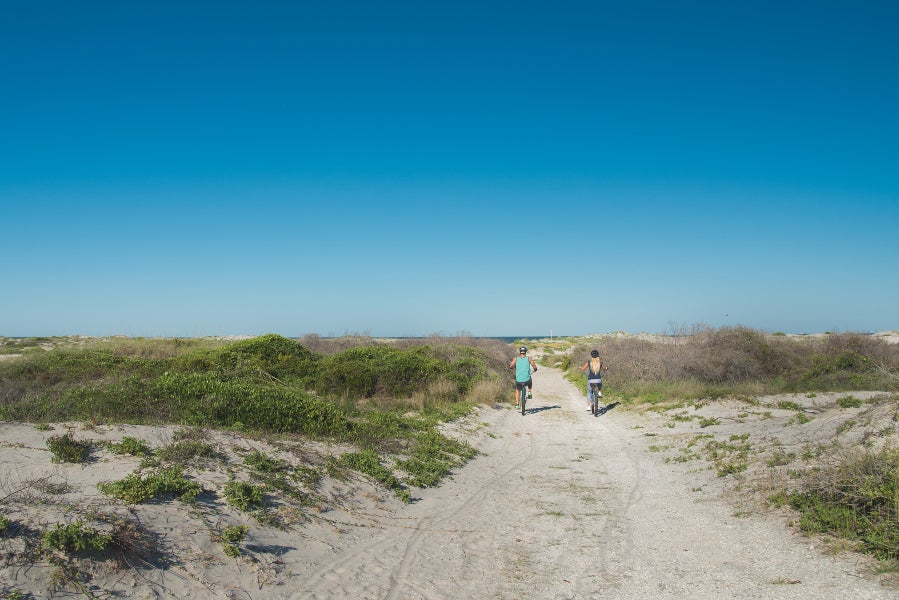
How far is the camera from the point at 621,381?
22109 mm

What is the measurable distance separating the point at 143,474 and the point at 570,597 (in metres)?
5.14

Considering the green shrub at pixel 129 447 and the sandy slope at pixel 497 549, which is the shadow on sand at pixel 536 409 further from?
the green shrub at pixel 129 447

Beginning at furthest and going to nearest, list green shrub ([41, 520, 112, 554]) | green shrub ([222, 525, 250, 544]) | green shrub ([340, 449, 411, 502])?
green shrub ([340, 449, 411, 502])
green shrub ([222, 525, 250, 544])
green shrub ([41, 520, 112, 554])

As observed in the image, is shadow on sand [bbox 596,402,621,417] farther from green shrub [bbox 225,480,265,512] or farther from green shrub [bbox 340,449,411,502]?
green shrub [bbox 225,480,265,512]

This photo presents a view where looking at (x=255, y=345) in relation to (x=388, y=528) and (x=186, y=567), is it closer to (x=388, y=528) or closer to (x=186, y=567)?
(x=388, y=528)

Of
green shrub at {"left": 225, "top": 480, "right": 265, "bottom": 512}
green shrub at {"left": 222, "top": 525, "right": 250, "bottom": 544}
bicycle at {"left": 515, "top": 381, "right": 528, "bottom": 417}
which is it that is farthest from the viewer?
bicycle at {"left": 515, "top": 381, "right": 528, "bottom": 417}

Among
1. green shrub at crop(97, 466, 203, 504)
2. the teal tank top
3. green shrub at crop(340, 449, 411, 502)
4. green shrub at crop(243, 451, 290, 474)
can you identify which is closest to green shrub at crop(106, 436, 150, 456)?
green shrub at crop(97, 466, 203, 504)

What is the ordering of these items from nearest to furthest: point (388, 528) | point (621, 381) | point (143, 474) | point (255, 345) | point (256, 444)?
1. point (143, 474)
2. point (388, 528)
3. point (256, 444)
4. point (255, 345)
5. point (621, 381)

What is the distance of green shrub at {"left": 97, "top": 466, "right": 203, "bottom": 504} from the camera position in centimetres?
580

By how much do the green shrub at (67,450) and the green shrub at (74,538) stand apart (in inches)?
92.7

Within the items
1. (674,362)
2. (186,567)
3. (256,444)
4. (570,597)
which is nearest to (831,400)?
(674,362)

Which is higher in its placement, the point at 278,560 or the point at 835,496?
the point at 835,496

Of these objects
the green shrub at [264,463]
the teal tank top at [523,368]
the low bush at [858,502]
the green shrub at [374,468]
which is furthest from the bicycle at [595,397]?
the green shrub at [264,463]

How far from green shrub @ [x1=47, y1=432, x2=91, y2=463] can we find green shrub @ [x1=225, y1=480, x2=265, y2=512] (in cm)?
188
